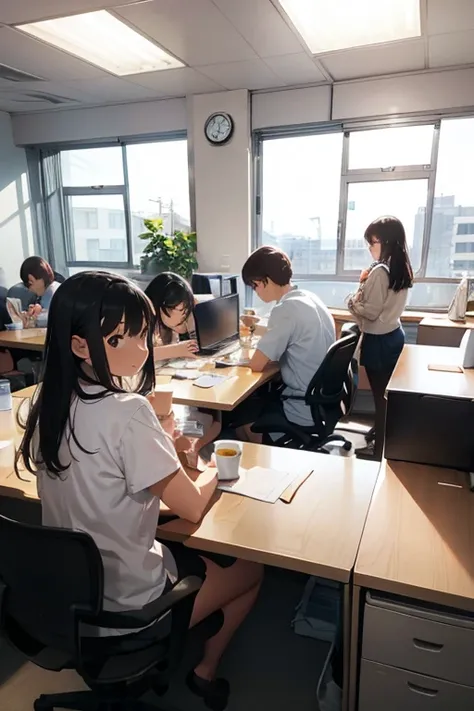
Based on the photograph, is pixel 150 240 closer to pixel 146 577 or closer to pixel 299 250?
pixel 299 250

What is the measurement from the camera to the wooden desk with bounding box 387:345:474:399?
1416mm

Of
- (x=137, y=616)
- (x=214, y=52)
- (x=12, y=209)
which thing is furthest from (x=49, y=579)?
(x=12, y=209)

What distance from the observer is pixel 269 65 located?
12.1 ft

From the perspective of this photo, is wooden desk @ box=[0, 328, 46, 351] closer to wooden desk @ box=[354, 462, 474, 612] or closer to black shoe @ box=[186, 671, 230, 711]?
black shoe @ box=[186, 671, 230, 711]

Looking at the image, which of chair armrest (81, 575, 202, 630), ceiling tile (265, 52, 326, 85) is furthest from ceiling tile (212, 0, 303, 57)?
chair armrest (81, 575, 202, 630)

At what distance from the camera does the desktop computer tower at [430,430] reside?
133 cm

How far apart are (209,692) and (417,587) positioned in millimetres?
841

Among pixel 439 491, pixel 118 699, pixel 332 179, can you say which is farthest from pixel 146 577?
pixel 332 179

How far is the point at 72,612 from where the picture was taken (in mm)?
962

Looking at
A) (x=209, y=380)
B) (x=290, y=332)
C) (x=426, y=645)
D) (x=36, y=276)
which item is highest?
(x=36, y=276)

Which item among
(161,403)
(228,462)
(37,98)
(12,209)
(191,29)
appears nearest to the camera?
(228,462)

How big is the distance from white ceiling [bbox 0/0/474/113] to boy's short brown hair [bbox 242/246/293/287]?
147 centimetres

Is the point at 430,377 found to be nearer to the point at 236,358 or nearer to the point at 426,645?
the point at 426,645

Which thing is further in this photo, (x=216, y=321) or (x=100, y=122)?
(x=100, y=122)
